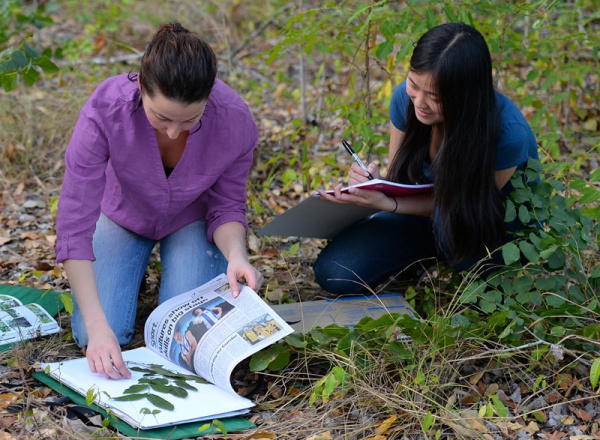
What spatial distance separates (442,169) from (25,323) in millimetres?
1564

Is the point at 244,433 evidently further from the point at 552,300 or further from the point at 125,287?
the point at 552,300

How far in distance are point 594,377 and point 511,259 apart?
1.51 feet

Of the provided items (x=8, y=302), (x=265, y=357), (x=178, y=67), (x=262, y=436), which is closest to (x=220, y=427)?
(x=262, y=436)

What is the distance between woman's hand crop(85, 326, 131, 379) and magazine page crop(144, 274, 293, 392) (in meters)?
0.23

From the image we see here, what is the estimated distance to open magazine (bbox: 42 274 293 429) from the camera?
2.06 metres

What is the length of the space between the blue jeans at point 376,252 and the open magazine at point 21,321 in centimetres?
108

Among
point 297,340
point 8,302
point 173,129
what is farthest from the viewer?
point 8,302

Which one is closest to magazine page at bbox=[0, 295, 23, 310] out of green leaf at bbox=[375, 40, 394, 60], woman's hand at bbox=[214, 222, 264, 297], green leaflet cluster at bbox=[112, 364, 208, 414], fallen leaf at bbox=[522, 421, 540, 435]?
green leaflet cluster at bbox=[112, 364, 208, 414]

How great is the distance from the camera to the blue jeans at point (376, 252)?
2930 mm

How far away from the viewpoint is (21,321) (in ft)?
8.46

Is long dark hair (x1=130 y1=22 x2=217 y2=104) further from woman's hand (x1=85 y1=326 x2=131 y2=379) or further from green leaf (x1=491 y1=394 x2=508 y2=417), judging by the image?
green leaf (x1=491 y1=394 x2=508 y2=417)

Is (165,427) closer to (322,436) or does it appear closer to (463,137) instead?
(322,436)

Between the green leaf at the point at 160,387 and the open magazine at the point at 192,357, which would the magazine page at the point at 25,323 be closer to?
the open magazine at the point at 192,357

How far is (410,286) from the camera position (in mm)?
3035
